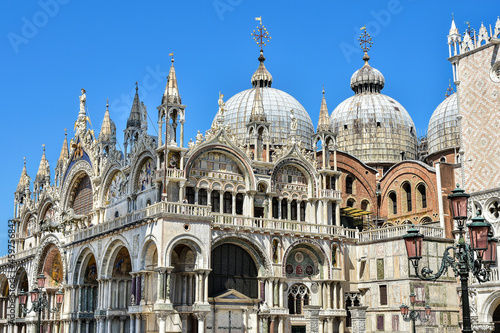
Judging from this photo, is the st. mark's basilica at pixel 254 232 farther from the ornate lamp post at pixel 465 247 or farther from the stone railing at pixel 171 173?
the ornate lamp post at pixel 465 247

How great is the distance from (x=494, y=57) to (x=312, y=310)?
56.8 feet

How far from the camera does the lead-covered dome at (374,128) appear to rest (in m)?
57.1

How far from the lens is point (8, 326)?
54.6 m

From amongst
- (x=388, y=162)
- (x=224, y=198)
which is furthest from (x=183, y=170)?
(x=388, y=162)

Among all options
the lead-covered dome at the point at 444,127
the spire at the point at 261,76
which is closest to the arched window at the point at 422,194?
the lead-covered dome at the point at 444,127

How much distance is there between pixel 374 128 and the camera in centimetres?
5781

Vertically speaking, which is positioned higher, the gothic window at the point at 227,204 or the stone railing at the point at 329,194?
the stone railing at the point at 329,194

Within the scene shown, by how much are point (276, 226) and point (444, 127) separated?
22.3 m

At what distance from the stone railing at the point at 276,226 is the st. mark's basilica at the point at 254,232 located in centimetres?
8

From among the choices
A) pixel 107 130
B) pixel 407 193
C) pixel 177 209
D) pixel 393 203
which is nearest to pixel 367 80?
pixel 393 203

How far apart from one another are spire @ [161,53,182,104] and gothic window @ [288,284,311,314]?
12644 millimetres

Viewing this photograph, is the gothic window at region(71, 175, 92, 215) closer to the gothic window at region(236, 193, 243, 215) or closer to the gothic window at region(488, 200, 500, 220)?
the gothic window at region(236, 193, 243, 215)

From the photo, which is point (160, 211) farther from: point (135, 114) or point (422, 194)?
point (422, 194)

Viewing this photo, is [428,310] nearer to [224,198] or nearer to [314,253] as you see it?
[314,253]
